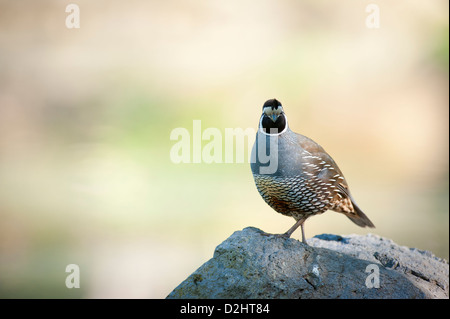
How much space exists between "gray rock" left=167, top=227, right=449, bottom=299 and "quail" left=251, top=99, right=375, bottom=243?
0.28 m

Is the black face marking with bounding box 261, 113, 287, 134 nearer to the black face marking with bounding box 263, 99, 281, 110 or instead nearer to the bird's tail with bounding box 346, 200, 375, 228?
the black face marking with bounding box 263, 99, 281, 110

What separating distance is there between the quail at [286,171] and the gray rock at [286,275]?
0.28m

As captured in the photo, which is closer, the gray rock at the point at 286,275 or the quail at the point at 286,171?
the gray rock at the point at 286,275

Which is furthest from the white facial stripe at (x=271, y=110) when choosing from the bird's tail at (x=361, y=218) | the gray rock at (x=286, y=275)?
the bird's tail at (x=361, y=218)

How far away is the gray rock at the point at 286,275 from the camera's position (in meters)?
4.13

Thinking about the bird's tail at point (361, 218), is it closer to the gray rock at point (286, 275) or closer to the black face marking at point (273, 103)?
the gray rock at point (286, 275)

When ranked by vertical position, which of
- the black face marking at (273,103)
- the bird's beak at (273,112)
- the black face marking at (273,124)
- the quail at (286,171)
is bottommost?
the quail at (286,171)

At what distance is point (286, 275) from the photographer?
4.23 metres

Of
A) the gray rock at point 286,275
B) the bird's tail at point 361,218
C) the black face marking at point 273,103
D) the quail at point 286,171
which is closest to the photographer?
the gray rock at point 286,275

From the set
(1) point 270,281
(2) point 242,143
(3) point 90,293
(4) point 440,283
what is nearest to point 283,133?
(1) point 270,281

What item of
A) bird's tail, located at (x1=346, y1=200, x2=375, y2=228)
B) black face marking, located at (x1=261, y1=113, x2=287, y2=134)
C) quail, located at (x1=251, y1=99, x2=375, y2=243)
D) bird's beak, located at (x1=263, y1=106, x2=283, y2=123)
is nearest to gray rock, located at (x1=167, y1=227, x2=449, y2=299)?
quail, located at (x1=251, y1=99, x2=375, y2=243)

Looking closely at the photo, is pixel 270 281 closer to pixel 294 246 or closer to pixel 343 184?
pixel 294 246

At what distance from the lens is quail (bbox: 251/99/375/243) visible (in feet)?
14.9

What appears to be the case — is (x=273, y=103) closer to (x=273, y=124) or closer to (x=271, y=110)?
(x=271, y=110)
